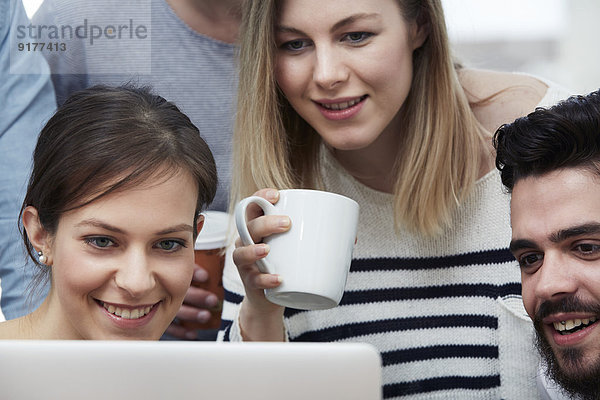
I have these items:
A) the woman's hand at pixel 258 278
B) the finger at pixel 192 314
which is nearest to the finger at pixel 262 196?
the woman's hand at pixel 258 278

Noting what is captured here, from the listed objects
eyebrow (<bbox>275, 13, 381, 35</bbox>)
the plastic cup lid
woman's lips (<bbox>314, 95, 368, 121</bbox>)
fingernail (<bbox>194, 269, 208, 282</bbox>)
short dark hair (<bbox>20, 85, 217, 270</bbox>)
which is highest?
eyebrow (<bbox>275, 13, 381, 35</bbox>)

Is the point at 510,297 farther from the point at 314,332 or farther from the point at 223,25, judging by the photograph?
the point at 223,25

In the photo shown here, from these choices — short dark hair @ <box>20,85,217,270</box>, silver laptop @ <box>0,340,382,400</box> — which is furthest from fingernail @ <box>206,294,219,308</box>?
→ silver laptop @ <box>0,340,382,400</box>

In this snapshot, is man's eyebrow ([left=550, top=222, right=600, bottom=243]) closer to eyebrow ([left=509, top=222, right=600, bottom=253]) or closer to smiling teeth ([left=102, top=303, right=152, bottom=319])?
eyebrow ([left=509, top=222, right=600, bottom=253])

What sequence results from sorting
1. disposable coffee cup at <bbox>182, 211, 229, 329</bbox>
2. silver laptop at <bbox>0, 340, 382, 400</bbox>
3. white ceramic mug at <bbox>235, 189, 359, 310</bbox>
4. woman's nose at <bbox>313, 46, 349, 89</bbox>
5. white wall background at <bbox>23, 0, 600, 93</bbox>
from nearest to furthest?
silver laptop at <bbox>0, 340, 382, 400</bbox>
white ceramic mug at <bbox>235, 189, 359, 310</bbox>
woman's nose at <bbox>313, 46, 349, 89</bbox>
disposable coffee cup at <bbox>182, 211, 229, 329</bbox>
white wall background at <bbox>23, 0, 600, 93</bbox>

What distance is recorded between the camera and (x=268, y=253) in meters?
0.87

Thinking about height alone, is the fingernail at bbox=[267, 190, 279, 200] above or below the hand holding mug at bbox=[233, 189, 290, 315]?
above

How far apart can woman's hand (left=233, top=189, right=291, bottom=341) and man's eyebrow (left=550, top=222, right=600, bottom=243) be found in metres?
0.34

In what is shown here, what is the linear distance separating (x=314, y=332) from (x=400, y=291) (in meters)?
0.16

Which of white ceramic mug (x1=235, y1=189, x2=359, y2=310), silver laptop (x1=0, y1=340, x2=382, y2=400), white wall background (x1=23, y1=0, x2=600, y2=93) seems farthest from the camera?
white wall background (x1=23, y1=0, x2=600, y2=93)

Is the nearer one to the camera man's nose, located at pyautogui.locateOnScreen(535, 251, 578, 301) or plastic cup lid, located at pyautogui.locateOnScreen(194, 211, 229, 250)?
man's nose, located at pyautogui.locateOnScreen(535, 251, 578, 301)

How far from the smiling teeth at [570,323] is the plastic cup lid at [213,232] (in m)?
0.52

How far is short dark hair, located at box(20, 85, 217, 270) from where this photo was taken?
2.97ft

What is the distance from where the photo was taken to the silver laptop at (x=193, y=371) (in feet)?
1.69
